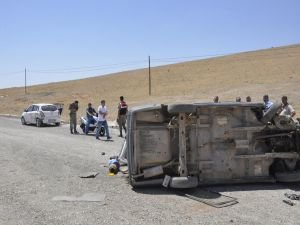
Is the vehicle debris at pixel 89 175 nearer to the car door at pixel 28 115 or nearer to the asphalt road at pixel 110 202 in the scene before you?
the asphalt road at pixel 110 202

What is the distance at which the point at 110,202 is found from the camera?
7.82 m

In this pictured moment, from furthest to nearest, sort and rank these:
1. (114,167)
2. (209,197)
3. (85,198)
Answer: (114,167)
(85,198)
(209,197)

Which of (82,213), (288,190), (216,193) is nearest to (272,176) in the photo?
(288,190)

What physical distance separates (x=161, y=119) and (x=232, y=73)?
50772 millimetres

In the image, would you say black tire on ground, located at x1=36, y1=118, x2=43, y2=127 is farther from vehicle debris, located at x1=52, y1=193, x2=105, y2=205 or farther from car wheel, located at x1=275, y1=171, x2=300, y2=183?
car wheel, located at x1=275, y1=171, x2=300, y2=183

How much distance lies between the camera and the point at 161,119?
29.6ft

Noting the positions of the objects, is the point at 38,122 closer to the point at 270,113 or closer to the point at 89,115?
the point at 89,115

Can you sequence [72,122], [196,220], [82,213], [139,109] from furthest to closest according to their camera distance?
[72,122] → [139,109] → [82,213] → [196,220]

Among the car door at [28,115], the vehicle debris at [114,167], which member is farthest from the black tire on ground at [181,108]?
the car door at [28,115]

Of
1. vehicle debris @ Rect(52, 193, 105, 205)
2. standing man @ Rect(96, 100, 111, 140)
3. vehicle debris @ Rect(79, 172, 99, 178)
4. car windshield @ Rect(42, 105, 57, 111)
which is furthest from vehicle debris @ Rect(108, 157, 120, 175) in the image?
car windshield @ Rect(42, 105, 57, 111)

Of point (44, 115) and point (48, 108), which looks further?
point (48, 108)

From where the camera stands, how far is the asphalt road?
6.75 metres

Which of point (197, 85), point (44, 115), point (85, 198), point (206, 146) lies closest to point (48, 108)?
point (44, 115)

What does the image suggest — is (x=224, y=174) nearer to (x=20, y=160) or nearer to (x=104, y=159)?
(x=104, y=159)
